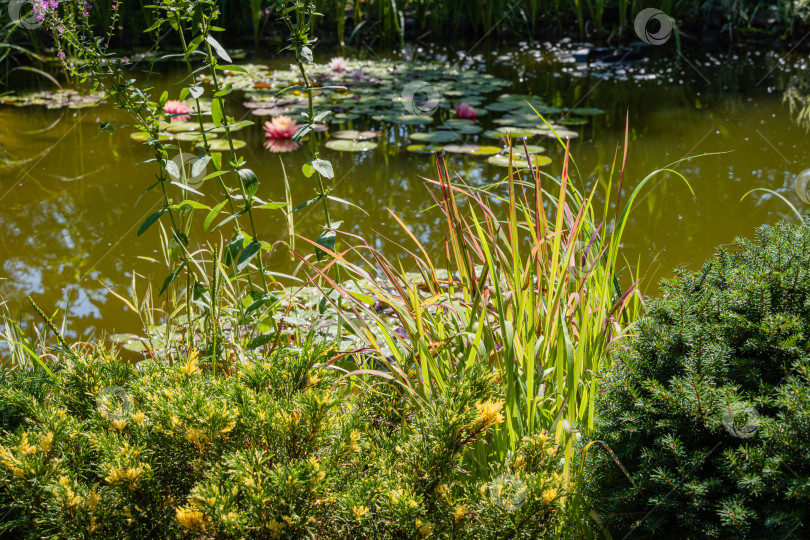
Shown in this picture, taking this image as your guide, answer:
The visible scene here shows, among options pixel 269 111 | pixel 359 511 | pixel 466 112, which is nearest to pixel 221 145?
pixel 269 111

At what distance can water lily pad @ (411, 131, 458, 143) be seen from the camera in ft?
12.5

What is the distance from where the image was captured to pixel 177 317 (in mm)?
2182

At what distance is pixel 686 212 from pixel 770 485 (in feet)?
7.16

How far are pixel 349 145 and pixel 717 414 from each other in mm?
3113

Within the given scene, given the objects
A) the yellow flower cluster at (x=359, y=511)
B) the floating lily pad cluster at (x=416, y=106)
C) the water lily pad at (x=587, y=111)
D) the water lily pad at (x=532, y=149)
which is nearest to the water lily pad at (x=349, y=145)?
the floating lily pad cluster at (x=416, y=106)

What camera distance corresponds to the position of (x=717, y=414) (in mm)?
895

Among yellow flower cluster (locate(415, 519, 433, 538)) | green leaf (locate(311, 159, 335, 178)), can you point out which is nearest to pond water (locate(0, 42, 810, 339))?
green leaf (locate(311, 159, 335, 178))

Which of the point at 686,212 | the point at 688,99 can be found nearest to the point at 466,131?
the point at 686,212

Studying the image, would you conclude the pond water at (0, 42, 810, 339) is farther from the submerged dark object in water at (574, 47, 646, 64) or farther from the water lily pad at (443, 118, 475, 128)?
the submerged dark object in water at (574, 47, 646, 64)

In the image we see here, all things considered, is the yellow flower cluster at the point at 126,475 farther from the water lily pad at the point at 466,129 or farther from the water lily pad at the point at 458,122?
the water lily pad at the point at 458,122

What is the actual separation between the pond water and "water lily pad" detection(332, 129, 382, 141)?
0.32 ft

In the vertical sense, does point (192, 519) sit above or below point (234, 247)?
below

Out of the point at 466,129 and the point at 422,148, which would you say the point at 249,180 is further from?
the point at 466,129

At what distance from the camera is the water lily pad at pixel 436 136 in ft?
12.5
